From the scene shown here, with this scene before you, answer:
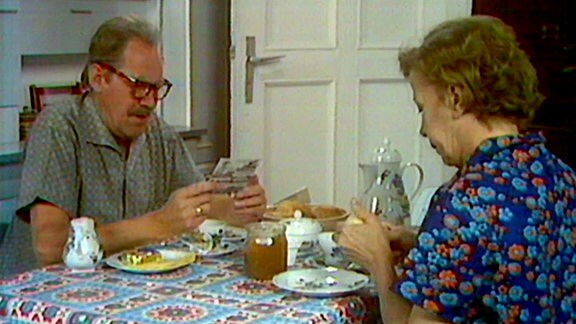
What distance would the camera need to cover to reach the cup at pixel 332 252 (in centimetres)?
201

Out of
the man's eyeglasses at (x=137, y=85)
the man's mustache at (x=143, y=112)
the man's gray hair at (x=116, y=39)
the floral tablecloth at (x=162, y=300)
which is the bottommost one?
the floral tablecloth at (x=162, y=300)

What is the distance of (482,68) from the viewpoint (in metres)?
1.61

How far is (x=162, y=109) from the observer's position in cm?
422

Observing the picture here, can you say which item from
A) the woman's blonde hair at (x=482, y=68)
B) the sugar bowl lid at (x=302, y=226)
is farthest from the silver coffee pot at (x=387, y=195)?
the woman's blonde hair at (x=482, y=68)

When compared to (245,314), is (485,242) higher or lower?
higher

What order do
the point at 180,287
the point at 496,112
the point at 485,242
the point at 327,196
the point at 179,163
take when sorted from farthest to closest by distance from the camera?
the point at 327,196
the point at 179,163
the point at 180,287
the point at 496,112
the point at 485,242

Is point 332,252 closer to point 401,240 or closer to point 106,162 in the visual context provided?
point 401,240

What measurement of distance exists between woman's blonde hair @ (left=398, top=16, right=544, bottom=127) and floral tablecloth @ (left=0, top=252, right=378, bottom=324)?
0.44m

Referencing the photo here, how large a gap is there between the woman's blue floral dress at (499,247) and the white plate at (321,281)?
21cm

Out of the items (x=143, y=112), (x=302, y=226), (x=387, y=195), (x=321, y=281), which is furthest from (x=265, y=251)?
(x=143, y=112)

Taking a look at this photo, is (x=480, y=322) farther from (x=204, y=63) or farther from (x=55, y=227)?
(x=204, y=63)

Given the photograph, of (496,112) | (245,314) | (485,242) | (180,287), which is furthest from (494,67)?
(180,287)

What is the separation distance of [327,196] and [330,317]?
2531mm

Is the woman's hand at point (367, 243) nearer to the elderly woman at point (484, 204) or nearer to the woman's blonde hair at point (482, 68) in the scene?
the elderly woman at point (484, 204)
